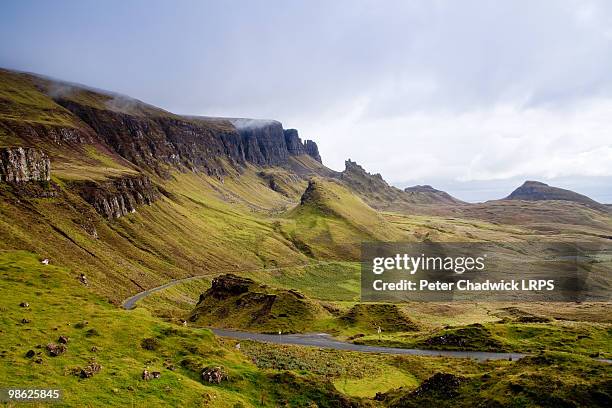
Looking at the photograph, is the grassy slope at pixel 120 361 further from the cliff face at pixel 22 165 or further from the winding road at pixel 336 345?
the cliff face at pixel 22 165

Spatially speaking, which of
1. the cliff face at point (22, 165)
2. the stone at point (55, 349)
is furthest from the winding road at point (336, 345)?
the cliff face at point (22, 165)

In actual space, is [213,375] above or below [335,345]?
above

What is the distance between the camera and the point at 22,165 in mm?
183375

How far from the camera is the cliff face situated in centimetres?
17662

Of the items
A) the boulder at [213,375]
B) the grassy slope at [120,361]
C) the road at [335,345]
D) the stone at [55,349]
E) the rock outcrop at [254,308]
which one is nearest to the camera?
the grassy slope at [120,361]

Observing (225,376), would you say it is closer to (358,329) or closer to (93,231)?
(358,329)

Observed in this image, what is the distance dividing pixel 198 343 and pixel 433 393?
34913 millimetres

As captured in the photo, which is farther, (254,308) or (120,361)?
(254,308)

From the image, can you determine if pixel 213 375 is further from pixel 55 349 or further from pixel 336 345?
pixel 336 345

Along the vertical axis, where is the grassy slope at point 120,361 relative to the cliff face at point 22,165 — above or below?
below

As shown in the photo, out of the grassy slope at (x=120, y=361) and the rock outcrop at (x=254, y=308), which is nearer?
the grassy slope at (x=120, y=361)

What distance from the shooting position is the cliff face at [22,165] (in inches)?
6954

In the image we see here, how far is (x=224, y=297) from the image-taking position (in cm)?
14238

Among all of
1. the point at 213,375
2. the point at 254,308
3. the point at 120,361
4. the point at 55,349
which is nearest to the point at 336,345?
the point at 254,308
